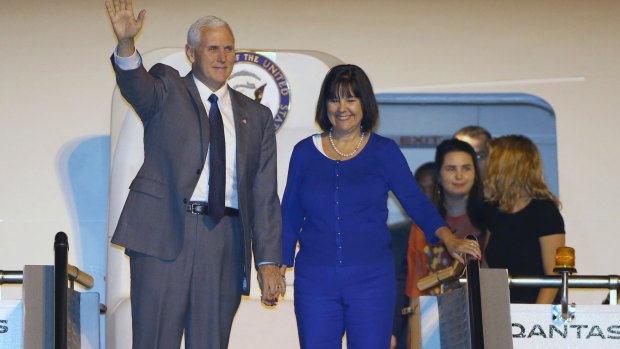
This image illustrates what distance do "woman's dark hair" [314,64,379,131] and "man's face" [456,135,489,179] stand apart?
1.61 m

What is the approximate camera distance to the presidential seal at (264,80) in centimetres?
563

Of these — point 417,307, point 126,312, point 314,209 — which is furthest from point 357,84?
point 126,312

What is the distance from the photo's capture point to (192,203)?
13.3 feet

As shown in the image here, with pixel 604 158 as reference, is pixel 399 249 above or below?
below


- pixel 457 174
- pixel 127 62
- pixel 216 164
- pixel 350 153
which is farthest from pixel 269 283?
pixel 457 174

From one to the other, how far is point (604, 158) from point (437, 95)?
34.7 inches

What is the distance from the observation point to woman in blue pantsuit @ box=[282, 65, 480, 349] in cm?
428

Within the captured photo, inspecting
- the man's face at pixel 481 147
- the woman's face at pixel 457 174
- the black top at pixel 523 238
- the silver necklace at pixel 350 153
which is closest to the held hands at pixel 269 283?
the silver necklace at pixel 350 153

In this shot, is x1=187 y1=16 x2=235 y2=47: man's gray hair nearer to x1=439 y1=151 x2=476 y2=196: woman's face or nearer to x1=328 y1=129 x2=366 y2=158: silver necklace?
x1=328 y1=129 x2=366 y2=158: silver necklace

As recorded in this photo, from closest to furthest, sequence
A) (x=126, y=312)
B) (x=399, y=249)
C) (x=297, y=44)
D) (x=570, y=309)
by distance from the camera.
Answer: (x=570, y=309) < (x=126, y=312) < (x=297, y=44) < (x=399, y=249)

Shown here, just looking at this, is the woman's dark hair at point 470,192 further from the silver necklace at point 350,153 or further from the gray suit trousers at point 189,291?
the gray suit trousers at point 189,291

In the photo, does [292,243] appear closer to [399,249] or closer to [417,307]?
[417,307]

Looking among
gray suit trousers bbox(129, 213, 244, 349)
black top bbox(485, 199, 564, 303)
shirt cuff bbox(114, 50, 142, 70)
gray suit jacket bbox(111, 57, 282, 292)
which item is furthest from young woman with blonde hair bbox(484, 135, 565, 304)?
shirt cuff bbox(114, 50, 142, 70)

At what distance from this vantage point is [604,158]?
5.93 m
